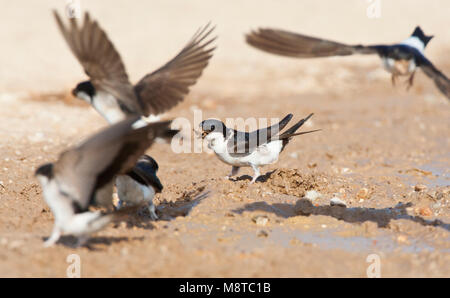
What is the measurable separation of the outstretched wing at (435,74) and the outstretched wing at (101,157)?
184 cm

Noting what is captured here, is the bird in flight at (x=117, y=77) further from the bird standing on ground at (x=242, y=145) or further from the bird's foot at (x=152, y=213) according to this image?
the bird standing on ground at (x=242, y=145)

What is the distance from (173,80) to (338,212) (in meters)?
1.71

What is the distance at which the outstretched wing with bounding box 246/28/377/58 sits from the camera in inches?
174

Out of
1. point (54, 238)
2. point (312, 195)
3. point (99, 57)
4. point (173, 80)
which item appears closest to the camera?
point (54, 238)

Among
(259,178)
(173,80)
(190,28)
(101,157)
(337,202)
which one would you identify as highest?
(190,28)

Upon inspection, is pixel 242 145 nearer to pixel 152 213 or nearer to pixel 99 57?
pixel 152 213

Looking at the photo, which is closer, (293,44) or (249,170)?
(293,44)

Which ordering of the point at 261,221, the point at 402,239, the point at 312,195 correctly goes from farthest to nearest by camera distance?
1. the point at 312,195
2. the point at 261,221
3. the point at 402,239

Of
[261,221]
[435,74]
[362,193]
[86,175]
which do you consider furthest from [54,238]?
[362,193]

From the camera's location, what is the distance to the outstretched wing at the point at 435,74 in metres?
4.38

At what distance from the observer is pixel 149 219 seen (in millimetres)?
5098

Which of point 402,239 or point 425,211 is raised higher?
point 425,211

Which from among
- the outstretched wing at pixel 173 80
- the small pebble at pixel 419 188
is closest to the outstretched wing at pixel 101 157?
the outstretched wing at pixel 173 80

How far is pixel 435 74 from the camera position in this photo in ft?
14.8
